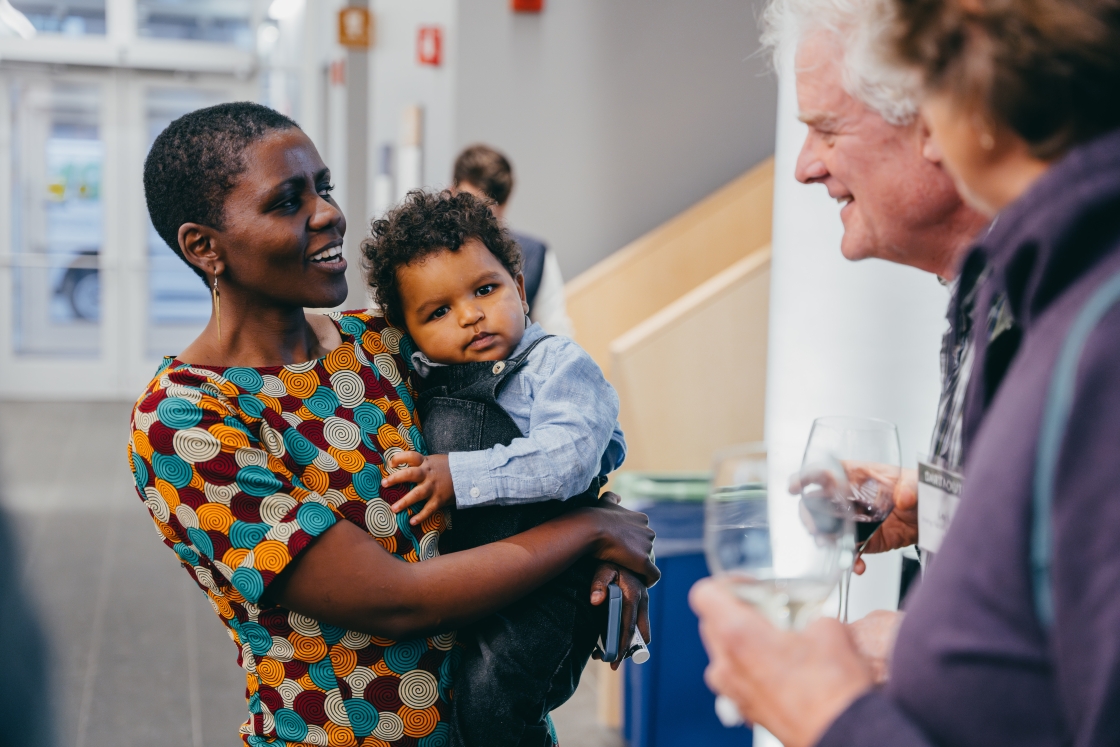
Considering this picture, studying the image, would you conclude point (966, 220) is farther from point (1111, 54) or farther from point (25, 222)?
point (25, 222)

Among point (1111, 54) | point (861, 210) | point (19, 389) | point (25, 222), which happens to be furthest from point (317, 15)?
point (1111, 54)

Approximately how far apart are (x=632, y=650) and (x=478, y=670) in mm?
272

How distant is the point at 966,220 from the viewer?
4.33 feet

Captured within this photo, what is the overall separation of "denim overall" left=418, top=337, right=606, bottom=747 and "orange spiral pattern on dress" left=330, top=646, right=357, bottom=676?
6.1 inches

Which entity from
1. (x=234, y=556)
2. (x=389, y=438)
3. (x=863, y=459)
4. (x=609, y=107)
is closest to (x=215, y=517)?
(x=234, y=556)

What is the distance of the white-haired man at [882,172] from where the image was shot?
120 centimetres

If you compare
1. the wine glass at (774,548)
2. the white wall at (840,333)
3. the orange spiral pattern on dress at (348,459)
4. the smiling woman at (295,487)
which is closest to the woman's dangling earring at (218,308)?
the smiling woman at (295,487)

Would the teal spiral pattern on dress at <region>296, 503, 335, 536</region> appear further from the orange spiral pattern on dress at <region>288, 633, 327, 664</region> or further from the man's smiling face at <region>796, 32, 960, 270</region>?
the man's smiling face at <region>796, 32, 960, 270</region>

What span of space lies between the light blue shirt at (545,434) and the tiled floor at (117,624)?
2233mm

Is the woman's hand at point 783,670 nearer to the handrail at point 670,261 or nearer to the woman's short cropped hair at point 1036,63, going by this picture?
the woman's short cropped hair at point 1036,63

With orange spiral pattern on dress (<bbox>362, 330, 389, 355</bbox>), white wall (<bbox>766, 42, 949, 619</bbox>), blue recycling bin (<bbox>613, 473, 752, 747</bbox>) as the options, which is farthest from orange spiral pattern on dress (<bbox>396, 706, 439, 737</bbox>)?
blue recycling bin (<bbox>613, 473, 752, 747</bbox>)

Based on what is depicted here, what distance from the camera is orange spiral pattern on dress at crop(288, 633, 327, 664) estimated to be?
125cm

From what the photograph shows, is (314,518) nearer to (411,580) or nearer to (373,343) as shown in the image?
(411,580)

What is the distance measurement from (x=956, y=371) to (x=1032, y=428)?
2.00ft
